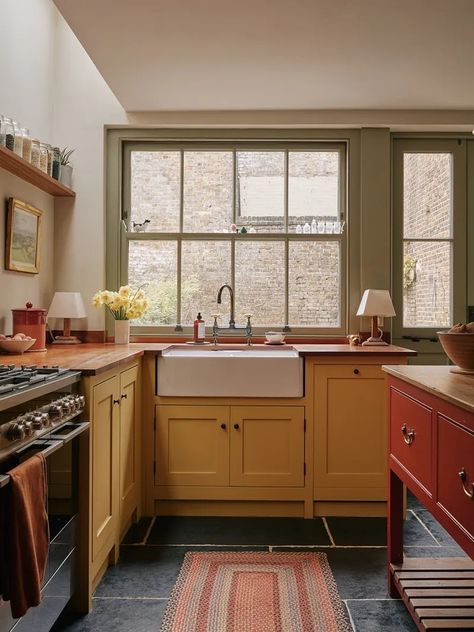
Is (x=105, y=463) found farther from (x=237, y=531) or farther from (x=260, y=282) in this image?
(x=260, y=282)

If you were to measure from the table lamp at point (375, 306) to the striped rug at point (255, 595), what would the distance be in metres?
1.42

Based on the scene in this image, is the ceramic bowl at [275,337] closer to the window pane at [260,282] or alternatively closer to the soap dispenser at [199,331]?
the window pane at [260,282]

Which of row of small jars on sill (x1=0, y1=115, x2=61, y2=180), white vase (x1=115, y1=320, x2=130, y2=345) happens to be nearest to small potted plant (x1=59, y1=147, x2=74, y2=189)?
row of small jars on sill (x1=0, y1=115, x2=61, y2=180)

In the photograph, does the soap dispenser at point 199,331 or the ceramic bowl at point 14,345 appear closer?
the ceramic bowl at point 14,345

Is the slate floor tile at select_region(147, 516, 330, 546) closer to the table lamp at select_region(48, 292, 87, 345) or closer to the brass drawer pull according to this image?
the table lamp at select_region(48, 292, 87, 345)

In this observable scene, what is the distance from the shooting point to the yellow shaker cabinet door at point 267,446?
2979mm

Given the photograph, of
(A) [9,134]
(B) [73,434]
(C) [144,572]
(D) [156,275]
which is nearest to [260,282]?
(D) [156,275]

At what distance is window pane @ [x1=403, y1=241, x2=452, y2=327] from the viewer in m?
3.73

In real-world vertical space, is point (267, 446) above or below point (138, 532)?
above

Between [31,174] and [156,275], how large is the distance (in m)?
1.11

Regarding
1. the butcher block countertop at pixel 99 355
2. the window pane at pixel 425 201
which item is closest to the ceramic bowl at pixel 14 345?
the butcher block countertop at pixel 99 355

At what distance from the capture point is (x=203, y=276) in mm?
3715

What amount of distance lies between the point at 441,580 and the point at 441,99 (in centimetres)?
283

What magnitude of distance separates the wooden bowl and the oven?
1.32 meters
